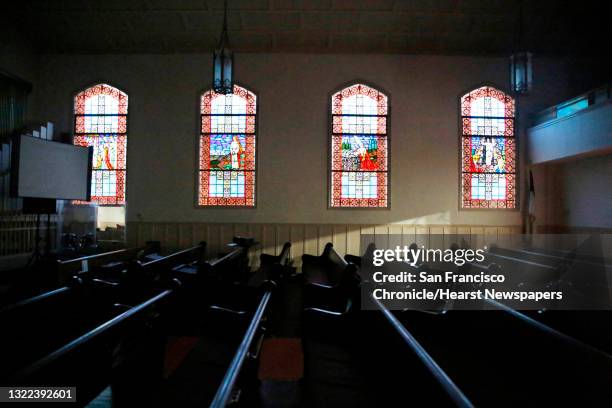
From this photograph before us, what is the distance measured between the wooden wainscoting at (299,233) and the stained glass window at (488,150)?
0.73 metres

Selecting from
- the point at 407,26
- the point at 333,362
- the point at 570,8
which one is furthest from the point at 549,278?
the point at 570,8

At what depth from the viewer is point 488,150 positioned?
29.8 ft

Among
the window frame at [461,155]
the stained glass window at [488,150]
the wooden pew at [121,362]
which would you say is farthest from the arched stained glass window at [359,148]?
the wooden pew at [121,362]

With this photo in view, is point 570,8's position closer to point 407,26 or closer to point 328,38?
point 407,26

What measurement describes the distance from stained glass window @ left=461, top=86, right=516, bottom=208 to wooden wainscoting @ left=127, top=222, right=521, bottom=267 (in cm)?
73

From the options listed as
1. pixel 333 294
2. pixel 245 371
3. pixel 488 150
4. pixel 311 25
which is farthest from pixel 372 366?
pixel 488 150

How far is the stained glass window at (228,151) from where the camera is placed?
29.6 ft

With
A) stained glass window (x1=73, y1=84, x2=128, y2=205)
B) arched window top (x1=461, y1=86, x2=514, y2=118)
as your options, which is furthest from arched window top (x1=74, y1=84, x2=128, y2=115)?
arched window top (x1=461, y1=86, x2=514, y2=118)

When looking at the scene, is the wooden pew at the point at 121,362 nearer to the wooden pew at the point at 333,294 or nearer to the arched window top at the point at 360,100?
the wooden pew at the point at 333,294

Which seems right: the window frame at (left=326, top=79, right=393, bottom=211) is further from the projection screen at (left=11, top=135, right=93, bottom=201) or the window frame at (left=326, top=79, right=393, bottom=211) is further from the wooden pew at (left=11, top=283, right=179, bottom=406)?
the wooden pew at (left=11, top=283, right=179, bottom=406)

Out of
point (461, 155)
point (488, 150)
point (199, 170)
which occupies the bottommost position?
point (199, 170)

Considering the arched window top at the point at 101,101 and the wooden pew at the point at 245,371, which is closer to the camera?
the wooden pew at the point at 245,371

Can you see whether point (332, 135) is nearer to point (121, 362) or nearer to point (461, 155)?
point (461, 155)

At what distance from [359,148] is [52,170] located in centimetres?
593
